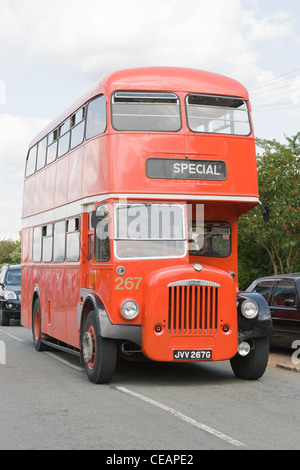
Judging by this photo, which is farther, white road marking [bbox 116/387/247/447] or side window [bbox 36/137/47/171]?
side window [bbox 36/137/47/171]

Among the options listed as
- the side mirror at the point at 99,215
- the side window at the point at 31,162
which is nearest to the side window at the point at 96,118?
the side mirror at the point at 99,215

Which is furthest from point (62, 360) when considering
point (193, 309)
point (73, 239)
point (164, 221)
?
point (193, 309)

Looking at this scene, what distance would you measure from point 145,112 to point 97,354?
360 centimetres

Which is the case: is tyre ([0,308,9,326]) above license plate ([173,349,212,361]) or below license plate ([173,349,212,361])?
below

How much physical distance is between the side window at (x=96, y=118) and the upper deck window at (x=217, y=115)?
128cm

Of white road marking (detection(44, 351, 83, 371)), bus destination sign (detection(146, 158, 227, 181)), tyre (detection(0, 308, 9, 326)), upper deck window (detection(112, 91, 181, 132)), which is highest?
upper deck window (detection(112, 91, 181, 132))

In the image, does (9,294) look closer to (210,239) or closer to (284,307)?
(284,307)

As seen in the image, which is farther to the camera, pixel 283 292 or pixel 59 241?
pixel 283 292

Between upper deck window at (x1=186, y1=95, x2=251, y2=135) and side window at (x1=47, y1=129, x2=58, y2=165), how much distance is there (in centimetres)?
431

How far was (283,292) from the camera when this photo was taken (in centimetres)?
1453

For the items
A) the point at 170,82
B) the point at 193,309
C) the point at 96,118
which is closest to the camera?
the point at 193,309

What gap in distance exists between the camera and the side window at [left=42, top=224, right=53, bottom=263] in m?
15.1


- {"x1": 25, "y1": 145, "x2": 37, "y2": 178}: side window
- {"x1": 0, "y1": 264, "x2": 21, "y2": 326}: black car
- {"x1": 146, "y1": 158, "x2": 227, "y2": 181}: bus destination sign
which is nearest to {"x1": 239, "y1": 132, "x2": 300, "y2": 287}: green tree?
{"x1": 0, "y1": 264, "x2": 21, "y2": 326}: black car

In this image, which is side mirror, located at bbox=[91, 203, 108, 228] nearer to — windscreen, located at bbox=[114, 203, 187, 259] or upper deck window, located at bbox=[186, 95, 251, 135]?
windscreen, located at bbox=[114, 203, 187, 259]
